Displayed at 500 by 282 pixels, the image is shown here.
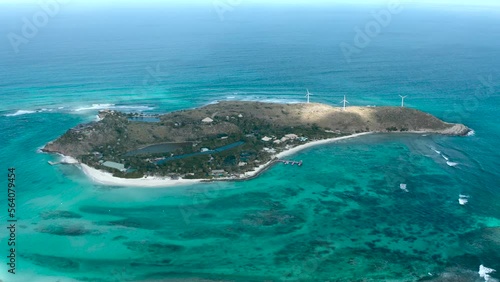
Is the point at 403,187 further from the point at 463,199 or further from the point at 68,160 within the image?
the point at 68,160

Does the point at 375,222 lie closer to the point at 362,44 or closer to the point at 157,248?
the point at 157,248

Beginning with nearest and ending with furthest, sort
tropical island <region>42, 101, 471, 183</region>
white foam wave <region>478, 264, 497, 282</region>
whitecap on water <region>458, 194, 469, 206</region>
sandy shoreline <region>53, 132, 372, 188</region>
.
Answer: white foam wave <region>478, 264, 497, 282</region> → whitecap on water <region>458, 194, 469, 206</region> → sandy shoreline <region>53, 132, 372, 188</region> → tropical island <region>42, 101, 471, 183</region>

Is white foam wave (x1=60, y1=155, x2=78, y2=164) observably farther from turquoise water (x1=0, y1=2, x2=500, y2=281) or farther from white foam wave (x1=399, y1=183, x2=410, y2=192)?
white foam wave (x1=399, y1=183, x2=410, y2=192)

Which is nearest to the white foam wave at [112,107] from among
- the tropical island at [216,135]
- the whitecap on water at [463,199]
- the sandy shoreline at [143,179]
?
the tropical island at [216,135]

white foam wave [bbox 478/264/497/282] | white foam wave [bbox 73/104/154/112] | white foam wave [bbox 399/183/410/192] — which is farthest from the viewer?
white foam wave [bbox 73/104/154/112]

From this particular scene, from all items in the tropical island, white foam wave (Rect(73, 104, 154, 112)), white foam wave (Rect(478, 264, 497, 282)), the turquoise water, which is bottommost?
white foam wave (Rect(478, 264, 497, 282))

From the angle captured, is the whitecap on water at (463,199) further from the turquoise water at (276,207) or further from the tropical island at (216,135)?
the tropical island at (216,135)

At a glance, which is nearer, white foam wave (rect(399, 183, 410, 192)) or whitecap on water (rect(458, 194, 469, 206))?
whitecap on water (rect(458, 194, 469, 206))

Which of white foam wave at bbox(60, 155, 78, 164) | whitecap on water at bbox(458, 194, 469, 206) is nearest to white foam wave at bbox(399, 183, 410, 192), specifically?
whitecap on water at bbox(458, 194, 469, 206)

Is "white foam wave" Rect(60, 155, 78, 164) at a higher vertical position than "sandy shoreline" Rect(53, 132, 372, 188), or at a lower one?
higher
